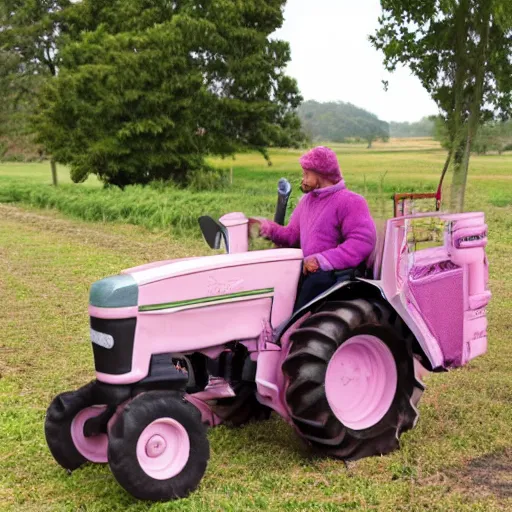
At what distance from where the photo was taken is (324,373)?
147 inches

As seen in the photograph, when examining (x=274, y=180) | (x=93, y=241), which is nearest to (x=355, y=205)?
(x=93, y=241)

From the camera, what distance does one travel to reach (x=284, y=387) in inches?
150

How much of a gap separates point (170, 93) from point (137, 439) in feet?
64.9

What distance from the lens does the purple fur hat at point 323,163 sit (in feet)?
13.4

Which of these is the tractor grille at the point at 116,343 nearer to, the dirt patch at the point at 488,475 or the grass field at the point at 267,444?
the grass field at the point at 267,444

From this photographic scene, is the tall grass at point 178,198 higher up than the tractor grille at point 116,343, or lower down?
lower down

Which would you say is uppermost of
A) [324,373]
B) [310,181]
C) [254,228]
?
[310,181]

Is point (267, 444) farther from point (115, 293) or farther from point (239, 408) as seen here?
point (115, 293)

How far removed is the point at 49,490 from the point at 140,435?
0.66 m

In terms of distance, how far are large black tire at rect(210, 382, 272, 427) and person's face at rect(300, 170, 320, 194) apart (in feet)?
3.81

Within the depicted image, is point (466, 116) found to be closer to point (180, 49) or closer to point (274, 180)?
point (274, 180)

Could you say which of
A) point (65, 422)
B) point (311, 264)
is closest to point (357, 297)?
point (311, 264)

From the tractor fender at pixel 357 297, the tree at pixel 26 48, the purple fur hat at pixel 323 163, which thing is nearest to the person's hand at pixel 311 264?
the tractor fender at pixel 357 297

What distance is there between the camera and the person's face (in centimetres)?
411
